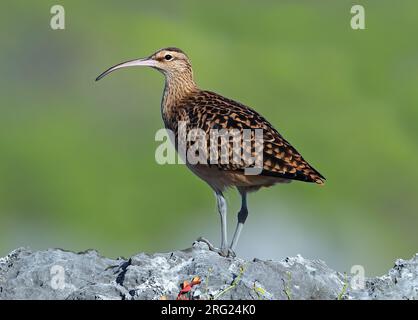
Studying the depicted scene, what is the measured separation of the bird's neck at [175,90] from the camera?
16.0 metres

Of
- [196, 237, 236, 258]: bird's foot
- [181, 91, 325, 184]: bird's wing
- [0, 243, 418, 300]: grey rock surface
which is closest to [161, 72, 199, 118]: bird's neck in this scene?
[181, 91, 325, 184]: bird's wing

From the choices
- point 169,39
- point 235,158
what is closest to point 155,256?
point 235,158

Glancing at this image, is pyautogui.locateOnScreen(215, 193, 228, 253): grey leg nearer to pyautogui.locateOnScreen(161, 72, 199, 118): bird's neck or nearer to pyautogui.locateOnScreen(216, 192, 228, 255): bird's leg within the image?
pyautogui.locateOnScreen(216, 192, 228, 255): bird's leg

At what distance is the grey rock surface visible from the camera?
37.2 ft

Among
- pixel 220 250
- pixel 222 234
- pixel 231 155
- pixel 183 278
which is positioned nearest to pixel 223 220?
pixel 222 234

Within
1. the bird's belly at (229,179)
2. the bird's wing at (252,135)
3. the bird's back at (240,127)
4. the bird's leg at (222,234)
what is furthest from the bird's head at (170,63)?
the bird's leg at (222,234)

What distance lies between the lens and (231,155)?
1446 centimetres

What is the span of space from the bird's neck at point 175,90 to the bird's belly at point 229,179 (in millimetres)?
1452

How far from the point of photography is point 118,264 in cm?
1266

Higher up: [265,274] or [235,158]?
[235,158]

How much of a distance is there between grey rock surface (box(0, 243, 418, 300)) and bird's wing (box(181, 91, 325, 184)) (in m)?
1.98

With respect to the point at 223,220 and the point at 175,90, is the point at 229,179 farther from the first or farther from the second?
the point at 175,90
